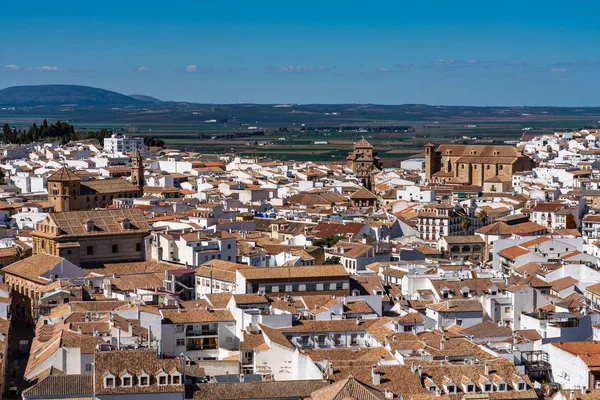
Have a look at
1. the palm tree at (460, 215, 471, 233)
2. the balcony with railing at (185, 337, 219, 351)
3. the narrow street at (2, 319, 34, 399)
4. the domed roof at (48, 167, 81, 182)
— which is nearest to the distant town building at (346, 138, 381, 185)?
the palm tree at (460, 215, 471, 233)

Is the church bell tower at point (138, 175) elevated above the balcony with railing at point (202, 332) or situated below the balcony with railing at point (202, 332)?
above

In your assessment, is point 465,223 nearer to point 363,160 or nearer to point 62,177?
point 62,177

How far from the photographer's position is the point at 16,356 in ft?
112

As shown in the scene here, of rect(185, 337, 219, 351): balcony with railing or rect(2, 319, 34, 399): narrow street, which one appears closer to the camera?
rect(2, 319, 34, 399): narrow street

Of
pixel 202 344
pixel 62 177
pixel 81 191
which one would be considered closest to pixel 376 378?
pixel 202 344

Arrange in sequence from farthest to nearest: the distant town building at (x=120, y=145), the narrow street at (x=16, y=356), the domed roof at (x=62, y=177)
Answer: the distant town building at (x=120, y=145) < the domed roof at (x=62, y=177) < the narrow street at (x=16, y=356)

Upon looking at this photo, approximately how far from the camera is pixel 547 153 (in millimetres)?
116812

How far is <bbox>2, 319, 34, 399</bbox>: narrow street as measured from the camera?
99.2 feet

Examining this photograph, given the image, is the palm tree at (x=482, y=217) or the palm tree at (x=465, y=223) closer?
the palm tree at (x=465, y=223)

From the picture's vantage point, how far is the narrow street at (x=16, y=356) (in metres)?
30.2

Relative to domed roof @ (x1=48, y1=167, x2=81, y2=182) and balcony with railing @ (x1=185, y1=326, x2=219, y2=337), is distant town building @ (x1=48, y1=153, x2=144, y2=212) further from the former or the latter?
balcony with railing @ (x1=185, y1=326, x2=219, y2=337)

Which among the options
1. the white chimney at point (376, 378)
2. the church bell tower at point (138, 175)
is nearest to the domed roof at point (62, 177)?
the church bell tower at point (138, 175)

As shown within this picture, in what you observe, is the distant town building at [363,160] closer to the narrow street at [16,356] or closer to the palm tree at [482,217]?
the palm tree at [482,217]

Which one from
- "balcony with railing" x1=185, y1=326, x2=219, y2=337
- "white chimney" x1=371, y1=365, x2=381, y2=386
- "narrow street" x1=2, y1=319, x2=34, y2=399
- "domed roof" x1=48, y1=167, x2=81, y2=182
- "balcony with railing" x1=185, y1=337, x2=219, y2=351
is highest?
"domed roof" x1=48, y1=167, x2=81, y2=182
